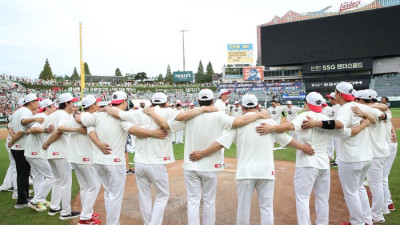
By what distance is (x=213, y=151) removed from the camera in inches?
168

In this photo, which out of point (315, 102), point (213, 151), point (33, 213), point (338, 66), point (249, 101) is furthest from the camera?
point (338, 66)

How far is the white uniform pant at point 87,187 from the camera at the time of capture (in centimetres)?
526

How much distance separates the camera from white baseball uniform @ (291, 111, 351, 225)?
4379mm

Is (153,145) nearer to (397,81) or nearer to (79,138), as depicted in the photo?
(79,138)

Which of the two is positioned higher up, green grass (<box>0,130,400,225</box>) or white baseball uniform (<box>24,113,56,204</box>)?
white baseball uniform (<box>24,113,56,204</box>)

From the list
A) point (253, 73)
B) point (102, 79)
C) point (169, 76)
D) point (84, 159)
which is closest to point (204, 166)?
point (84, 159)

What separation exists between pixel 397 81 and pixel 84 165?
48991mm

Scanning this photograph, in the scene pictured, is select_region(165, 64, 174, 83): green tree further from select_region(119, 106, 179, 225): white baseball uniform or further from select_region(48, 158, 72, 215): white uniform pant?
select_region(119, 106, 179, 225): white baseball uniform

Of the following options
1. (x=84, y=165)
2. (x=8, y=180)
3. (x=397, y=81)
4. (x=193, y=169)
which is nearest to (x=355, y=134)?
(x=193, y=169)

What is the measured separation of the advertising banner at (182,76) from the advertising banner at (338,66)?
29279 millimetres

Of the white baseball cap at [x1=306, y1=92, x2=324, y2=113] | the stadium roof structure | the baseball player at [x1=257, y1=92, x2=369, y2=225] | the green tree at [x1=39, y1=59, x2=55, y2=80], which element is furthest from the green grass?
the green tree at [x1=39, y1=59, x2=55, y2=80]

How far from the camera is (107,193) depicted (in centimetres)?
502

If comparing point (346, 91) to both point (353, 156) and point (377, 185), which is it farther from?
point (377, 185)

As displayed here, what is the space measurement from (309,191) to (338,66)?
45314 mm
